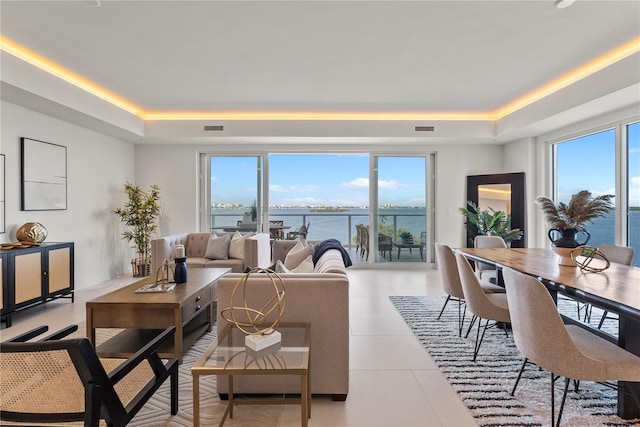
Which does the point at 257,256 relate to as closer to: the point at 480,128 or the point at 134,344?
the point at 134,344

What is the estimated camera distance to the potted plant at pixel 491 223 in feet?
20.2

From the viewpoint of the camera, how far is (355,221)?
9.88 meters

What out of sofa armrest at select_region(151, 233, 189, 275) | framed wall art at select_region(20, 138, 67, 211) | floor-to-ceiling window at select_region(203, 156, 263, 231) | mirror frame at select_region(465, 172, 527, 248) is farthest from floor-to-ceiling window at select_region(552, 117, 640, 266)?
framed wall art at select_region(20, 138, 67, 211)

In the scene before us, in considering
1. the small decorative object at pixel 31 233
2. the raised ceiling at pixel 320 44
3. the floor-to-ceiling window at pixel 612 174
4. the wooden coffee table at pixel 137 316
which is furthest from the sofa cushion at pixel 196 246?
the floor-to-ceiling window at pixel 612 174

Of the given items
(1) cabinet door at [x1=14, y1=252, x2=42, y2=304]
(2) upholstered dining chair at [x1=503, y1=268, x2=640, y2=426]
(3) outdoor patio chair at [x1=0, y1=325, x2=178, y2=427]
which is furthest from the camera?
(1) cabinet door at [x1=14, y1=252, x2=42, y2=304]

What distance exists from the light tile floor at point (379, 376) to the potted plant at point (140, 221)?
115 cm

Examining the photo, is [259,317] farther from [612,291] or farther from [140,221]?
[140,221]

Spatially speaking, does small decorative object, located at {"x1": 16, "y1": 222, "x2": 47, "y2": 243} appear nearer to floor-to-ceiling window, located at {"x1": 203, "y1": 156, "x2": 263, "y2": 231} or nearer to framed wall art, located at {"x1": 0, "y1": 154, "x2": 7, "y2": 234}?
framed wall art, located at {"x1": 0, "y1": 154, "x2": 7, "y2": 234}

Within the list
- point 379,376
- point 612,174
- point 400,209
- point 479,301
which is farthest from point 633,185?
point 379,376

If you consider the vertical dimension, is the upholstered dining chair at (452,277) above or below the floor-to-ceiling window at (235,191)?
below

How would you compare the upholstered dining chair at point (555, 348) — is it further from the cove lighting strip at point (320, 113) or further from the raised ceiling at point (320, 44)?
the cove lighting strip at point (320, 113)

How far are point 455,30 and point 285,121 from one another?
11.0ft

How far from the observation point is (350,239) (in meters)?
9.77

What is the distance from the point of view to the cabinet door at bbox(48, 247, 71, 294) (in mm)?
4039
